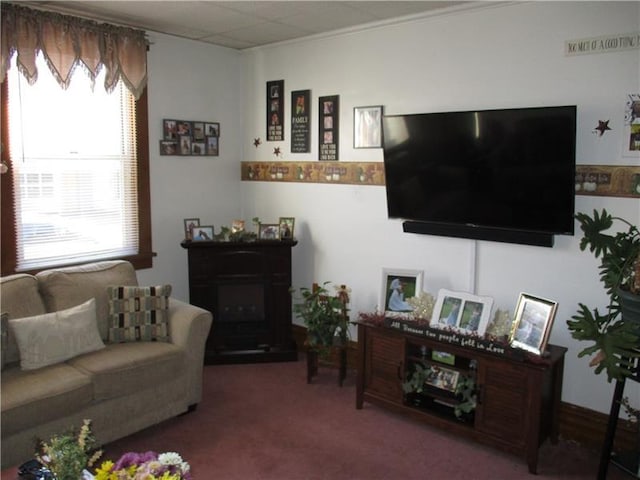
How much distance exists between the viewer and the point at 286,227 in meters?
4.46

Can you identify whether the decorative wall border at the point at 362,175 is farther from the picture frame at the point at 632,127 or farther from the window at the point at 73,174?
the window at the point at 73,174

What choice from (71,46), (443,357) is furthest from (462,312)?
(71,46)

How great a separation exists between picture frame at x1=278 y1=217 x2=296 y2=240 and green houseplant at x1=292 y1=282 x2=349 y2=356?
58cm

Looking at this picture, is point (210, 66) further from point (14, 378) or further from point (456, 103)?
point (14, 378)

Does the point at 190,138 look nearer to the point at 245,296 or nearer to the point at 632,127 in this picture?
the point at 245,296

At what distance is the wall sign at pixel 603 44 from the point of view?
288cm

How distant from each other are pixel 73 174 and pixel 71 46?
84 centimetres

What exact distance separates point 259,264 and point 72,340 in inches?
61.9

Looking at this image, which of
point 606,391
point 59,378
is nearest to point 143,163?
point 59,378

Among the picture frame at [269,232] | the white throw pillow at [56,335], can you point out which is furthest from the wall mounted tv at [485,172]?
the white throw pillow at [56,335]

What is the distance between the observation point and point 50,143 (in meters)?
3.71

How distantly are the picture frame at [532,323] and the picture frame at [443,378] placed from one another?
436 mm

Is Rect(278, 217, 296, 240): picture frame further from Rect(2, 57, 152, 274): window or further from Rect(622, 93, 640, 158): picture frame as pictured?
Rect(622, 93, 640, 158): picture frame

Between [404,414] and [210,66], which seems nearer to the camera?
[404,414]
